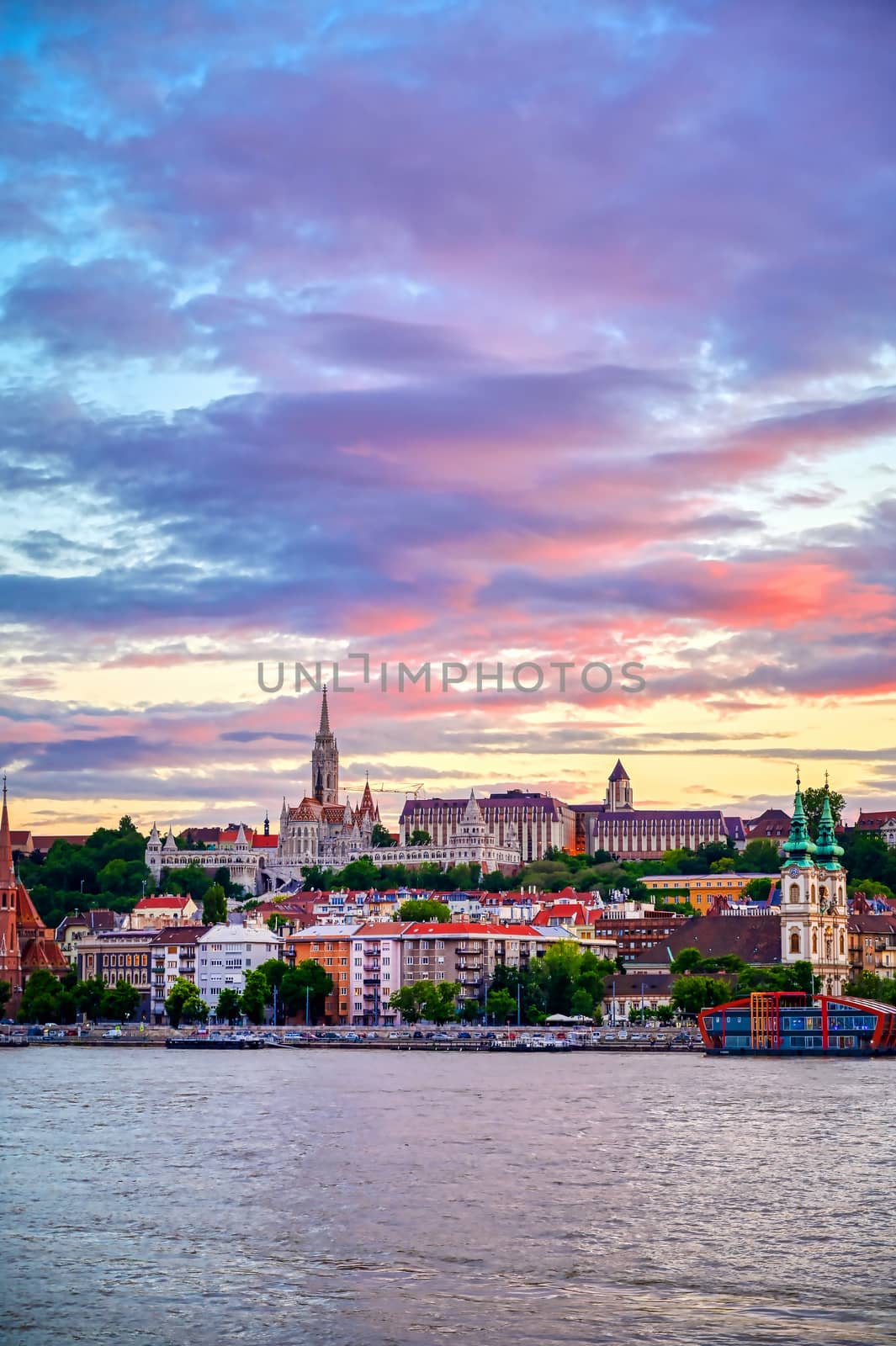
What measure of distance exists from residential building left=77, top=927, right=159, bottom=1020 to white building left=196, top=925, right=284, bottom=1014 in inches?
220

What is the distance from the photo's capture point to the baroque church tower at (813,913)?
126 metres

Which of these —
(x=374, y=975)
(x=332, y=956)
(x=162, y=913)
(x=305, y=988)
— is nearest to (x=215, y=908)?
(x=162, y=913)

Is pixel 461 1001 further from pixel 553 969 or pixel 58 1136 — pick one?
pixel 58 1136

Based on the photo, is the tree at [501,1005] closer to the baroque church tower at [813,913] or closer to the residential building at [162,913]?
the baroque church tower at [813,913]

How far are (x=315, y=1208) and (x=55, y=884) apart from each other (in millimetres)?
160490

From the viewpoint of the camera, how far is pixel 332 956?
12988cm

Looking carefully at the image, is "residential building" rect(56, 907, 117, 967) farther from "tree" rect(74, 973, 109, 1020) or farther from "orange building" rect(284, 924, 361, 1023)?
"orange building" rect(284, 924, 361, 1023)

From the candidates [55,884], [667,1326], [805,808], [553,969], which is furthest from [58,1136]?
[55,884]

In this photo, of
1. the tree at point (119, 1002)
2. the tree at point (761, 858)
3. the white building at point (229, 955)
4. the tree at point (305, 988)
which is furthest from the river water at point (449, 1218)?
the tree at point (761, 858)

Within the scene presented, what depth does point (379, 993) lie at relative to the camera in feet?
412

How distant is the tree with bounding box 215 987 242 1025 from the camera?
393 ft

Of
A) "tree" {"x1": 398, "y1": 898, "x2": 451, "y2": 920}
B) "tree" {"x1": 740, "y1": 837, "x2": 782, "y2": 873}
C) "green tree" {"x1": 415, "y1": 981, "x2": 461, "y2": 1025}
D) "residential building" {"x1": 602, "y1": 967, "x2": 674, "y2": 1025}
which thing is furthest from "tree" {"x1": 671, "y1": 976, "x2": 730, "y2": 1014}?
"tree" {"x1": 740, "y1": 837, "x2": 782, "y2": 873}

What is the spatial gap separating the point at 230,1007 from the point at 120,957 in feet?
80.4

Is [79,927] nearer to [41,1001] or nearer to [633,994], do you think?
[41,1001]
